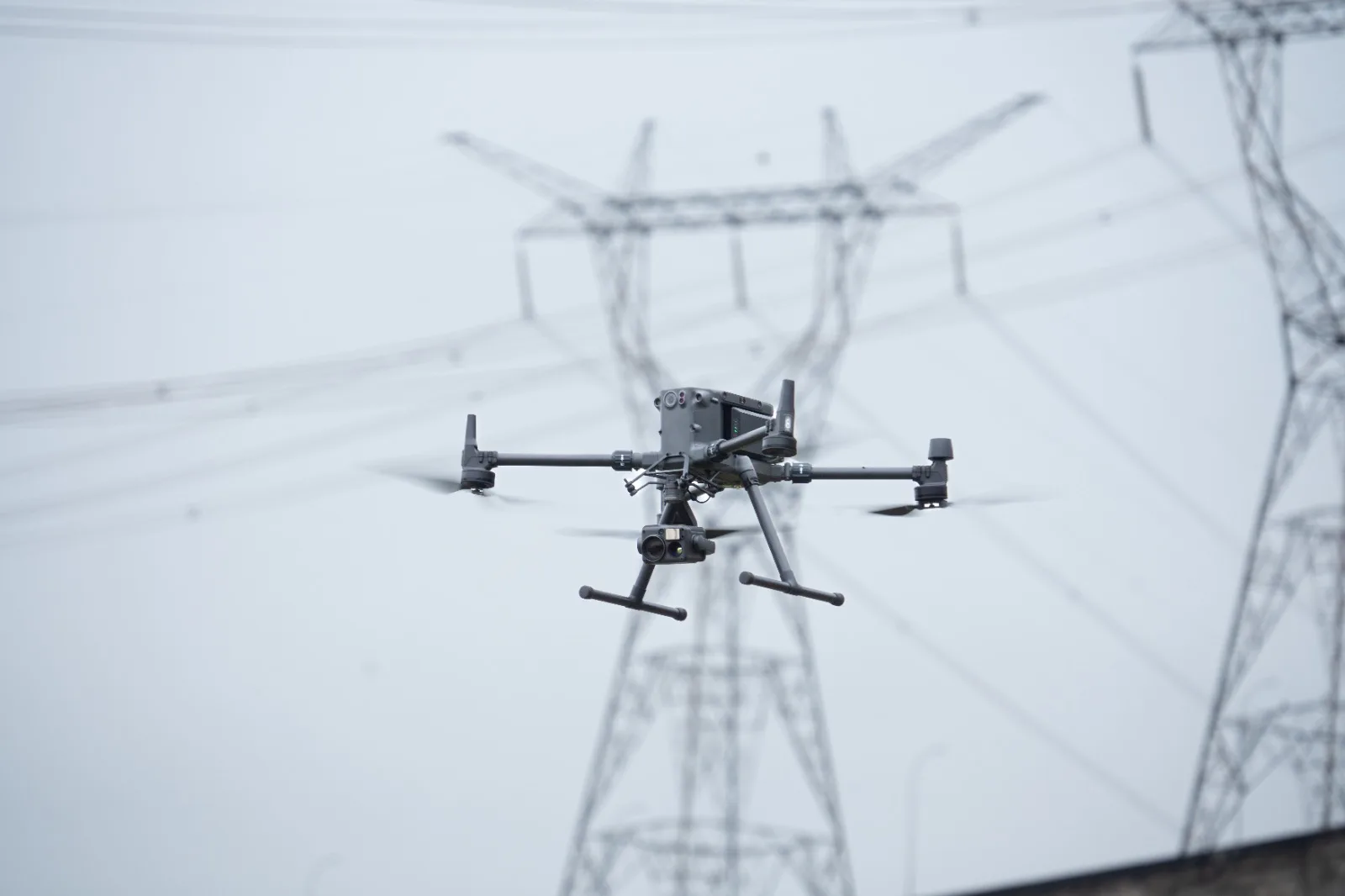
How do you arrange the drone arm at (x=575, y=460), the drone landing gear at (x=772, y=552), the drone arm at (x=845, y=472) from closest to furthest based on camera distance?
the drone landing gear at (x=772, y=552) < the drone arm at (x=845, y=472) < the drone arm at (x=575, y=460)

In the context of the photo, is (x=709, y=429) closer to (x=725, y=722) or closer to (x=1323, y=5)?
(x=725, y=722)

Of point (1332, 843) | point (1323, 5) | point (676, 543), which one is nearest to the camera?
point (676, 543)

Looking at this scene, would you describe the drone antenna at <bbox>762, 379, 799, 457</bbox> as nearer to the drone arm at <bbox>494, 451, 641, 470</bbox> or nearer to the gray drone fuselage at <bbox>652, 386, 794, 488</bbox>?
the gray drone fuselage at <bbox>652, 386, 794, 488</bbox>

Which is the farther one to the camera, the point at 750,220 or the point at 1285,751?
the point at 1285,751

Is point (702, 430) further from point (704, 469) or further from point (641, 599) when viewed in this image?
point (641, 599)

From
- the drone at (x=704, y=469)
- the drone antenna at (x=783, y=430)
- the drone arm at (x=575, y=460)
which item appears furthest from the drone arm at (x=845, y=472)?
the drone arm at (x=575, y=460)

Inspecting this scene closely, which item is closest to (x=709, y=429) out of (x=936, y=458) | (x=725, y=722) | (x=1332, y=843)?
(x=936, y=458)

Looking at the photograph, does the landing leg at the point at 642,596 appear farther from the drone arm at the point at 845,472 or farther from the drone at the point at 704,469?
the drone arm at the point at 845,472
